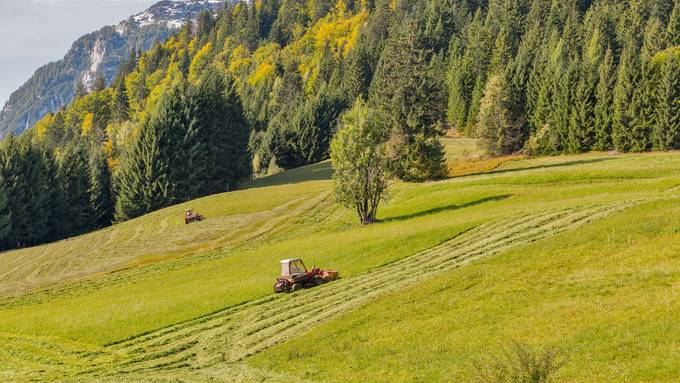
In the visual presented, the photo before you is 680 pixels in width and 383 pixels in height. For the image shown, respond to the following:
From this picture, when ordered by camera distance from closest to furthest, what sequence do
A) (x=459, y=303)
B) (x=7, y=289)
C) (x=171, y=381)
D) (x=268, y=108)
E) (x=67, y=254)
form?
(x=171, y=381) → (x=459, y=303) → (x=7, y=289) → (x=67, y=254) → (x=268, y=108)

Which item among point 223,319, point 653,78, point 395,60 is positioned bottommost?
point 223,319

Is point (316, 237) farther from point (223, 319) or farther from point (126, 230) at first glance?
point (126, 230)

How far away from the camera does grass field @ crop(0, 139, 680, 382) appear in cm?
2228

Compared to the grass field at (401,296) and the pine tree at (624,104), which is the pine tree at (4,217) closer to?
the grass field at (401,296)

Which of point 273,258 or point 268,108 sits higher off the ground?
point 268,108

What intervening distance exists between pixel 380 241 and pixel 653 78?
68372mm

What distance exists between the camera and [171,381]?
25609mm

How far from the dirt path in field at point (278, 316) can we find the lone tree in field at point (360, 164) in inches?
665

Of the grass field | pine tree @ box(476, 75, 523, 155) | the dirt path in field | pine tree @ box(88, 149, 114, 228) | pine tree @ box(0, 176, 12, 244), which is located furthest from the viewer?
pine tree @ box(88, 149, 114, 228)

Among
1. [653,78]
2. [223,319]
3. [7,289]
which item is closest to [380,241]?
[223,319]

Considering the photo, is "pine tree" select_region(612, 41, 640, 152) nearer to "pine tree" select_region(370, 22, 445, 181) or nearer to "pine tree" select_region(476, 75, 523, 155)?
"pine tree" select_region(476, 75, 523, 155)

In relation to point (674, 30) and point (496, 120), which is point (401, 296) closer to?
point (496, 120)

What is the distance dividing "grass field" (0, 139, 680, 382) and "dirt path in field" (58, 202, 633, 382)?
0.52 feet

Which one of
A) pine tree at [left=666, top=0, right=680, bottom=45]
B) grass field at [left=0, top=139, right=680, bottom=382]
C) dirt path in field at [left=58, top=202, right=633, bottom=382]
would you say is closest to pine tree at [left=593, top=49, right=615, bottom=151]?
grass field at [left=0, top=139, right=680, bottom=382]
